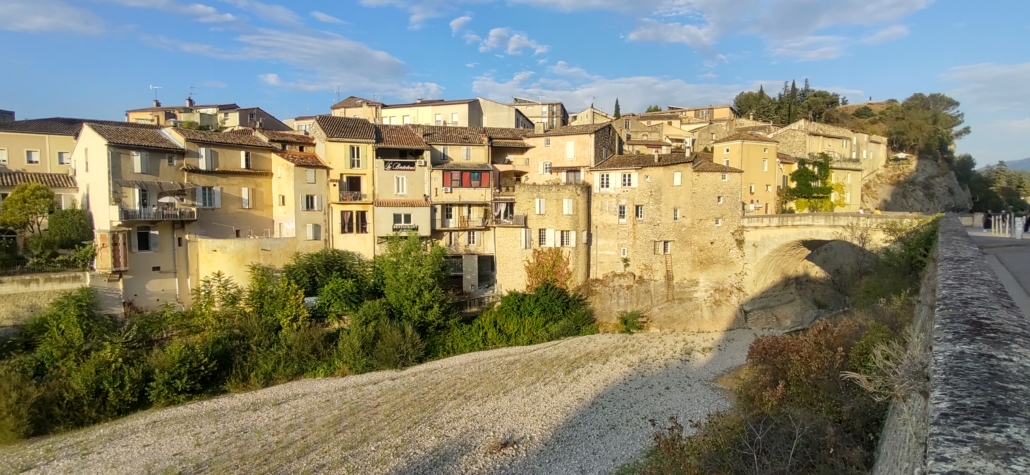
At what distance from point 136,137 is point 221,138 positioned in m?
3.56

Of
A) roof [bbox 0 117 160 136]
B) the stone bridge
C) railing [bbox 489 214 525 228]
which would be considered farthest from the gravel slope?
roof [bbox 0 117 160 136]

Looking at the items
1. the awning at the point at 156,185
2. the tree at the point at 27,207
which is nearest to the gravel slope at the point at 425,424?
the awning at the point at 156,185

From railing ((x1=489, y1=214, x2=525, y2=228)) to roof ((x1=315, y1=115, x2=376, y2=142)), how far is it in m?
7.84

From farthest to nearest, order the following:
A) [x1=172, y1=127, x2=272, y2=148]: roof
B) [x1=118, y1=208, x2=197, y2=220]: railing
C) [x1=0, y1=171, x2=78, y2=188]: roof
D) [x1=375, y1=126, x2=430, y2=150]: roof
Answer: [x1=375, y1=126, x2=430, y2=150]: roof, [x1=172, y1=127, x2=272, y2=148]: roof, [x1=0, y1=171, x2=78, y2=188]: roof, [x1=118, y1=208, x2=197, y2=220]: railing

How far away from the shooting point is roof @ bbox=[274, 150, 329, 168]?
94.1 ft

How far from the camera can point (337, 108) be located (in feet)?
164

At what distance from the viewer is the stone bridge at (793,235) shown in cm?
2695

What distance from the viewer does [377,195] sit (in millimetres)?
29969

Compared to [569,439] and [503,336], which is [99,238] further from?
[569,439]

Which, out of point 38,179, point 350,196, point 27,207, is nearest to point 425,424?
point 350,196

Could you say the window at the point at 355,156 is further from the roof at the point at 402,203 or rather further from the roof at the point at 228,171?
the roof at the point at 228,171

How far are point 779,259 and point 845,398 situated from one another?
22995 millimetres

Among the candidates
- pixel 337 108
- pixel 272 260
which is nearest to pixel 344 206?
pixel 272 260

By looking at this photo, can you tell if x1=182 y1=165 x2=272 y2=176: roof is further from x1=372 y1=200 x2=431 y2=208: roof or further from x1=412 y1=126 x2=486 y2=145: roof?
x1=412 y1=126 x2=486 y2=145: roof
